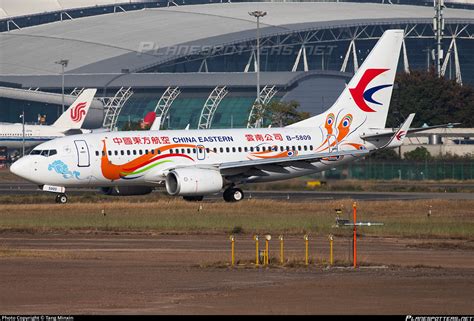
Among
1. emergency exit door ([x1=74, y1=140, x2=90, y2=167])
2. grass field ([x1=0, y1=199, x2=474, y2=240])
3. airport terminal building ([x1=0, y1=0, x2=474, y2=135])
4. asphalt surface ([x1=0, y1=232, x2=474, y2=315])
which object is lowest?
asphalt surface ([x1=0, y1=232, x2=474, y2=315])

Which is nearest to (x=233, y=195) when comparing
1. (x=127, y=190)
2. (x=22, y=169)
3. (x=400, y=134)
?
(x=127, y=190)

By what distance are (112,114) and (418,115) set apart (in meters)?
37.7

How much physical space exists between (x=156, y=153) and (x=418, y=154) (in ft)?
118

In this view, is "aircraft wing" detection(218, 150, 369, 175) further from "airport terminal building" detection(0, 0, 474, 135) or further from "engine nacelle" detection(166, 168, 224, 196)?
"airport terminal building" detection(0, 0, 474, 135)

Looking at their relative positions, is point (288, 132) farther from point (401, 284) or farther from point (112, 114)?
point (112, 114)

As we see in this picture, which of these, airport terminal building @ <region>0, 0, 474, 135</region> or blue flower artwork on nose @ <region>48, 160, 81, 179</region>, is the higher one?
airport terminal building @ <region>0, 0, 474, 135</region>

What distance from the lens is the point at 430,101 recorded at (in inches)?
4963

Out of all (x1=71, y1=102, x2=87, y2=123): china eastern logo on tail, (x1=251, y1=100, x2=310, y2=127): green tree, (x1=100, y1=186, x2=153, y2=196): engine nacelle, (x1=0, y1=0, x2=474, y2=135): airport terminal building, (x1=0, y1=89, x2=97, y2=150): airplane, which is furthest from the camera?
(x1=0, y1=0, x2=474, y2=135): airport terminal building

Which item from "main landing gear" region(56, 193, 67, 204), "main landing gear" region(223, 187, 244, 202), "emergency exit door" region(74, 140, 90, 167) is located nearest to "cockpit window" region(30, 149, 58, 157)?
"emergency exit door" region(74, 140, 90, 167)

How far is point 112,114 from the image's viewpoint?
143 meters

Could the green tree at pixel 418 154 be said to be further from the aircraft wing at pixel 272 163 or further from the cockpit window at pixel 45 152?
the cockpit window at pixel 45 152

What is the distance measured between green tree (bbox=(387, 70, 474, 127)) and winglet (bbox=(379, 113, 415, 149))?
5561cm

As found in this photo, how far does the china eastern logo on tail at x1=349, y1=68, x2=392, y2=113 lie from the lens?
6575 centimetres

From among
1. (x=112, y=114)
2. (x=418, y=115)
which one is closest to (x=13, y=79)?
(x=112, y=114)
